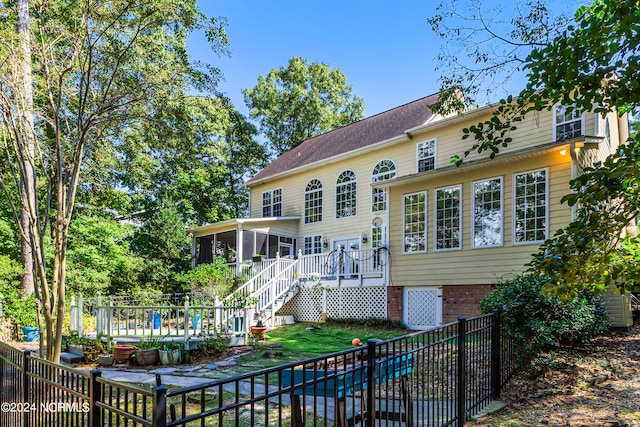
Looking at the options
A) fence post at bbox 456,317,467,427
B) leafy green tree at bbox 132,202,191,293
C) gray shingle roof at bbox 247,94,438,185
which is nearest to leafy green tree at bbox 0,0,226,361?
fence post at bbox 456,317,467,427

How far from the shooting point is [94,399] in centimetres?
283

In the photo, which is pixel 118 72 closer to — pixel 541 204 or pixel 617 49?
pixel 617 49

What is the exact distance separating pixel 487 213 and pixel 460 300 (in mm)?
2455

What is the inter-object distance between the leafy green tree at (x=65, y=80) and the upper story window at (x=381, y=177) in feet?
34.1

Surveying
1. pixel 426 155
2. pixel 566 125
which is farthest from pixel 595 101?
pixel 426 155

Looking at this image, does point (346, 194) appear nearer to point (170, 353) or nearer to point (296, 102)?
point (170, 353)

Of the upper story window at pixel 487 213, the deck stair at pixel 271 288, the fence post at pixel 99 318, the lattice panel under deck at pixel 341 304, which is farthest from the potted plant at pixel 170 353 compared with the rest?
the upper story window at pixel 487 213

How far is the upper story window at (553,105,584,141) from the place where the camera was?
466 inches

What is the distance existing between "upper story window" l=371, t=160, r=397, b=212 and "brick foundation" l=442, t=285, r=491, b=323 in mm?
4898

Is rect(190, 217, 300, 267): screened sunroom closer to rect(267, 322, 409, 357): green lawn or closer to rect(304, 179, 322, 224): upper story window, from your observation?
rect(304, 179, 322, 224): upper story window

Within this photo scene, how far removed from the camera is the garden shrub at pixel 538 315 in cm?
708

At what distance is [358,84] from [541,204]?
24439mm

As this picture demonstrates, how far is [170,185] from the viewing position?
27297mm

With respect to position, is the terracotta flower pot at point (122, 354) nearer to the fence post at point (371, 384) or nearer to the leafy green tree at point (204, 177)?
the fence post at point (371, 384)
